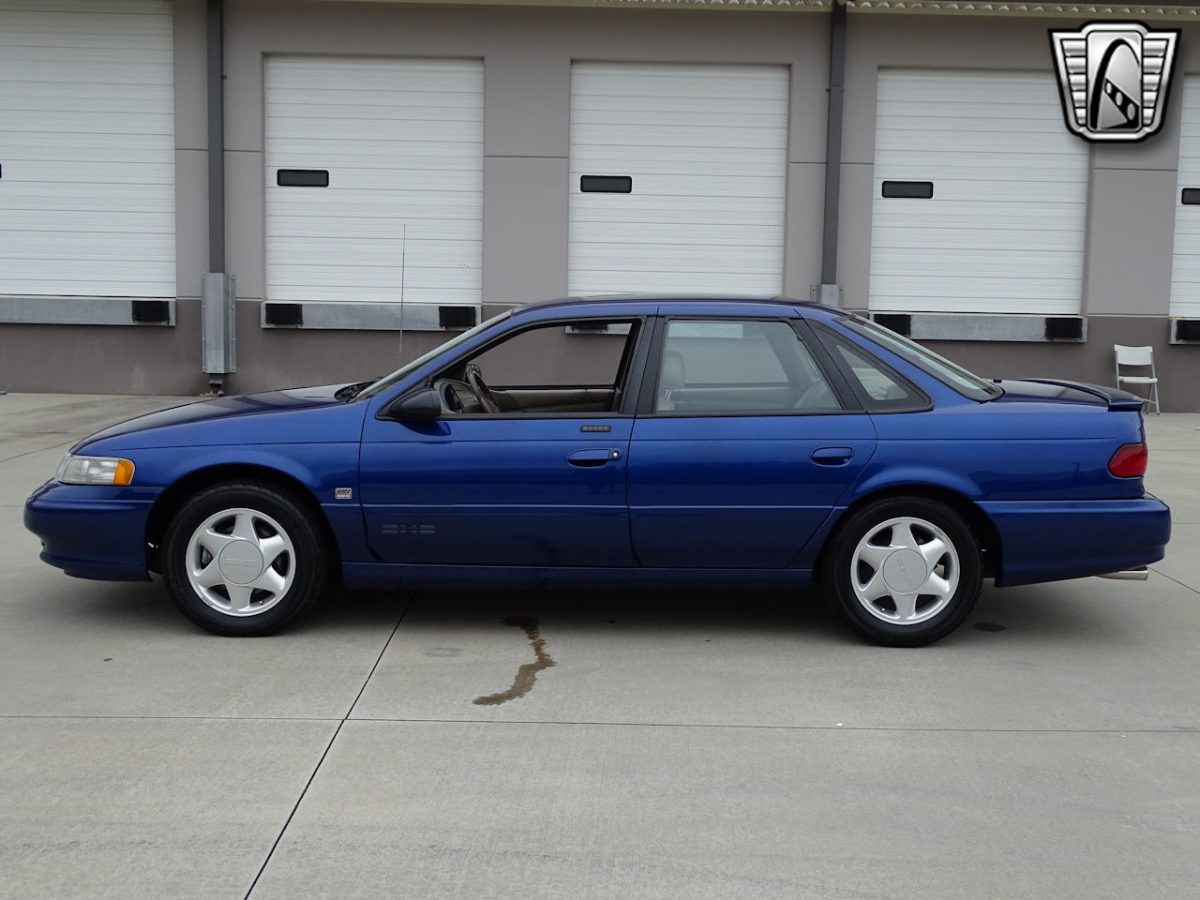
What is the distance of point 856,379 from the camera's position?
226 inches

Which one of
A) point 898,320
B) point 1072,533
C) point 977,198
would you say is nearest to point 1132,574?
point 1072,533

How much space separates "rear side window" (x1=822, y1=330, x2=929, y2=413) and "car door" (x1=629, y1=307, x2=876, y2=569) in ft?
0.24

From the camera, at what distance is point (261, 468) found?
564cm

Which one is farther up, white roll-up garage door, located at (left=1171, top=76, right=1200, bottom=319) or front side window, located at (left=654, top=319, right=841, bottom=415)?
white roll-up garage door, located at (left=1171, top=76, right=1200, bottom=319)

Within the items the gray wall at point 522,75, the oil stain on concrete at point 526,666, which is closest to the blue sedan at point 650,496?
the oil stain on concrete at point 526,666

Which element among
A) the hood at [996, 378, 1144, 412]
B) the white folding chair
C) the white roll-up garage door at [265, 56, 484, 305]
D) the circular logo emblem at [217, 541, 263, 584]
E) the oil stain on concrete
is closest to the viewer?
the oil stain on concrete

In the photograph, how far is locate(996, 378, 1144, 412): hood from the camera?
578 centimetres

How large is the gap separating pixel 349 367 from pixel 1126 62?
930 cm

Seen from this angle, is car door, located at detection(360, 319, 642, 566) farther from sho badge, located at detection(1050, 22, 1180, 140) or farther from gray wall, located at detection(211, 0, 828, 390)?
sho badge, located at detection(1050, 22, 1180, 140)

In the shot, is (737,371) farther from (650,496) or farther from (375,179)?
(375,179)

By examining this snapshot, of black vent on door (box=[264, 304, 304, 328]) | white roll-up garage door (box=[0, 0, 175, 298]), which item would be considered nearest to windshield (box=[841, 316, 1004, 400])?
black vent on door (box=[264, 304, 304, 328])

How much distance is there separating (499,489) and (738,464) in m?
1.00

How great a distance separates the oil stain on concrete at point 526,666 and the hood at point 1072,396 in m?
2.24

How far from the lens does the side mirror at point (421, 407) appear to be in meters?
5.54
